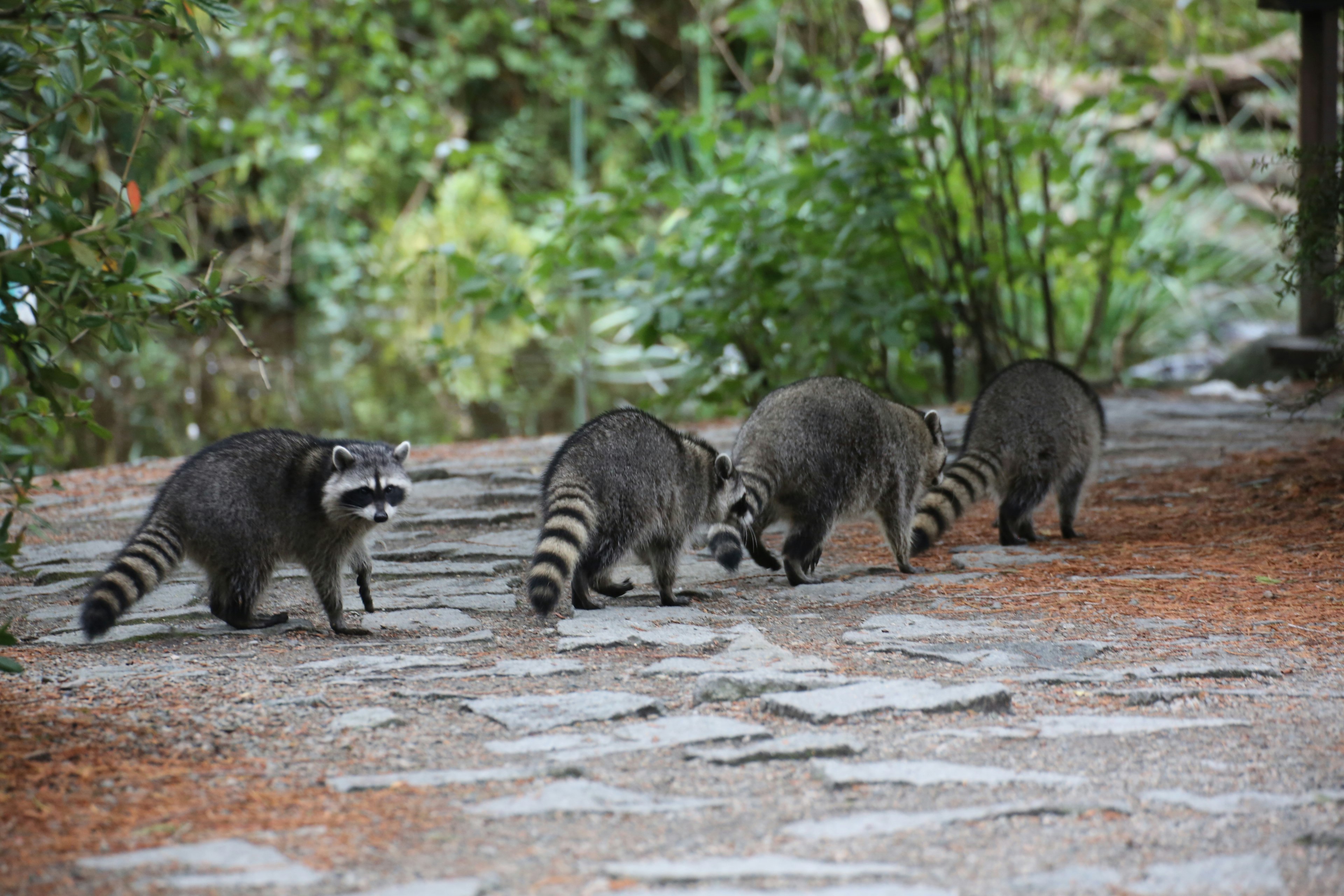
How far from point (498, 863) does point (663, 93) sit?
2129 centimetres

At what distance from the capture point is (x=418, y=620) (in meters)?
4.85

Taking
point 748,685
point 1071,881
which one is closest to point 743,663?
point 748,685

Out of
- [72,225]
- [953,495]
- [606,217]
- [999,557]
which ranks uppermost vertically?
[606,217]

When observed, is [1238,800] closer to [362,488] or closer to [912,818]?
[912,818]

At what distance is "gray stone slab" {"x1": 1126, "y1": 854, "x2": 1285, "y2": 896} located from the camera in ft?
7.86

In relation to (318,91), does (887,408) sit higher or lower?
lower

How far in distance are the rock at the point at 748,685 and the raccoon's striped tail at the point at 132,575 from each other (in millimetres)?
1889

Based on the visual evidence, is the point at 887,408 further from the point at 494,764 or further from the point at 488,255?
the point at 488,255

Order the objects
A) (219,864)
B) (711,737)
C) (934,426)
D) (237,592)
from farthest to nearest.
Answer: (934,426)
(237,592)
(711,737)
(219,864)

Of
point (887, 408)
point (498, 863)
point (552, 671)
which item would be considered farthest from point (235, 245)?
point (498, 863)

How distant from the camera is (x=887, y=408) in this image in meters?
5.88

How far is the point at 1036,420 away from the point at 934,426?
1.70 ft

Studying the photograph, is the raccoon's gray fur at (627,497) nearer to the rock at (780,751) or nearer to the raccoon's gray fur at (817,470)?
the raccoon's gray fur at (817,470)

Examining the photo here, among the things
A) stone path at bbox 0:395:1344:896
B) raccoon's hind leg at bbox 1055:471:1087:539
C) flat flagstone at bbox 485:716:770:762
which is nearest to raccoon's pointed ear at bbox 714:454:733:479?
stone path at bbox 0:395:1344:896
